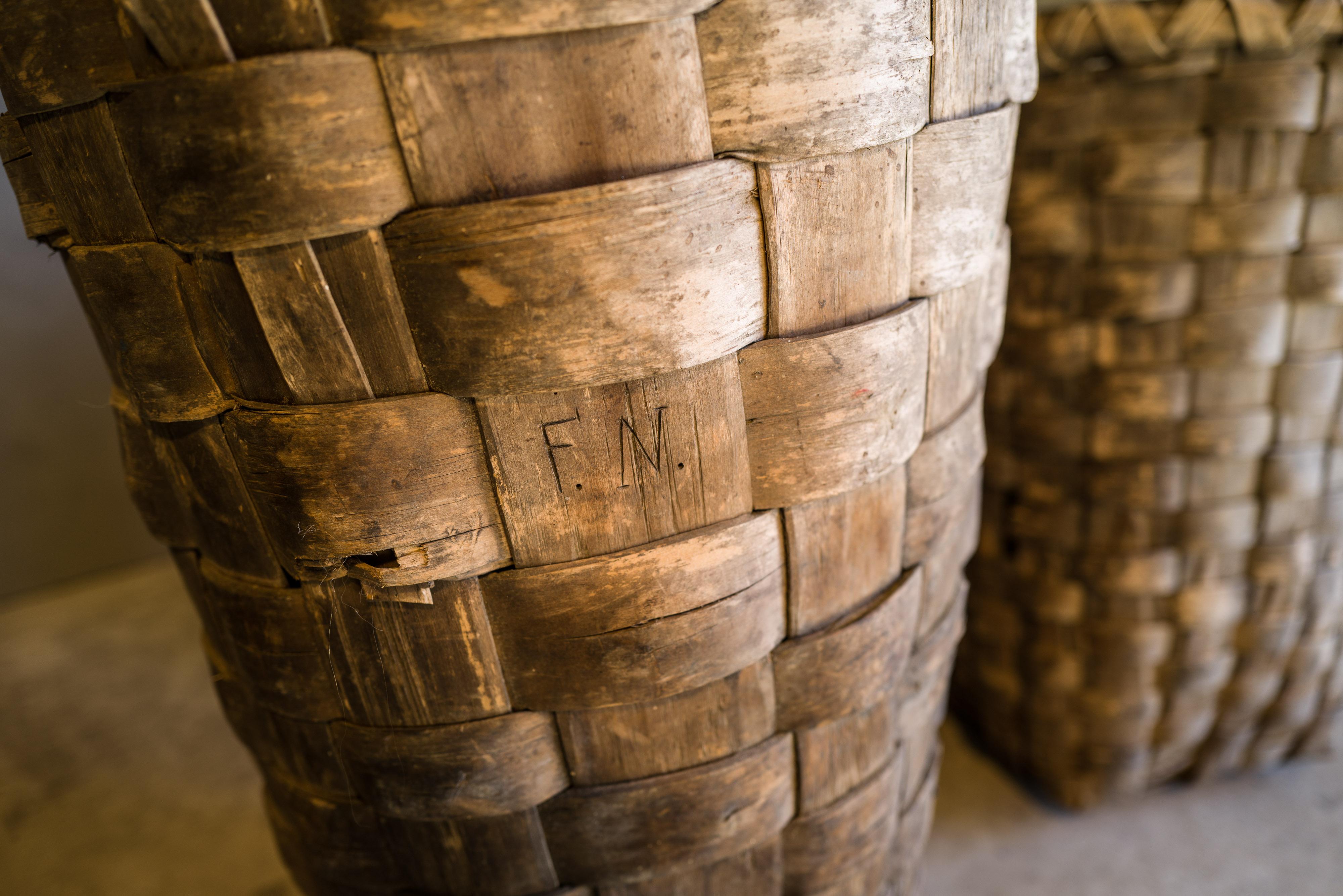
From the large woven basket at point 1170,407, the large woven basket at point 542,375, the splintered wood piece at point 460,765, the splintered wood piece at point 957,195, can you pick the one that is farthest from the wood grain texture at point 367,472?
the large woven basket at point 1170,407

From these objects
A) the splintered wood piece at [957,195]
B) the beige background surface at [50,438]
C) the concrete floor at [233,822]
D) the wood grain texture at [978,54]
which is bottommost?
the concrete floor at [233,822]

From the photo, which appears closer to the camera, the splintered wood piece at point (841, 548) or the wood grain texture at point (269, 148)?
the wood grain texture at point (269, 148)

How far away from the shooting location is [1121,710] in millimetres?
917

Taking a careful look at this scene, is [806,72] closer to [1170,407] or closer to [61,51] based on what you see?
[61,51]

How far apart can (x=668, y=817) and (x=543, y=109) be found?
341mm

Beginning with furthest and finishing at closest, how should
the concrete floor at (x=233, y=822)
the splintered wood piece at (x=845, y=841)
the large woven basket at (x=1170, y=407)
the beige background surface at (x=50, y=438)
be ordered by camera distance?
the beige background surface at (x=50, y=438) < the concrete floor at (x=233, y=822) < the large woven basket at (x=1170, y=407) < the splintered wood piece at (x=845, y=841)

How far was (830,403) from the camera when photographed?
1.25 feet

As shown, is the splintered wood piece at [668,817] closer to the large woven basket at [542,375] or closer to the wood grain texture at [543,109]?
the large woven basket at [542,375]

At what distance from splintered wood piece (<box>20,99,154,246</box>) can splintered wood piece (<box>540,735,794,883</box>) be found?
1.07 ft

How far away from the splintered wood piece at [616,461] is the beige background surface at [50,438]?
5.06 feet

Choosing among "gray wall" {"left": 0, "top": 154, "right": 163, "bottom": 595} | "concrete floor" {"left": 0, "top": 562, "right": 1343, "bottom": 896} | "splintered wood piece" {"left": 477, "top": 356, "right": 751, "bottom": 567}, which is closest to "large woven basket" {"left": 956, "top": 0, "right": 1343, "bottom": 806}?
"concrete floor" {"left": 0, "top": 562, "right": 1343, "bottom": 896}

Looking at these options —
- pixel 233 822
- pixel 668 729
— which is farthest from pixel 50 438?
pixel 668 729

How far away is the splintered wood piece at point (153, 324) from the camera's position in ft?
1.11

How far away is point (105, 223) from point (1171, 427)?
0.84 m
